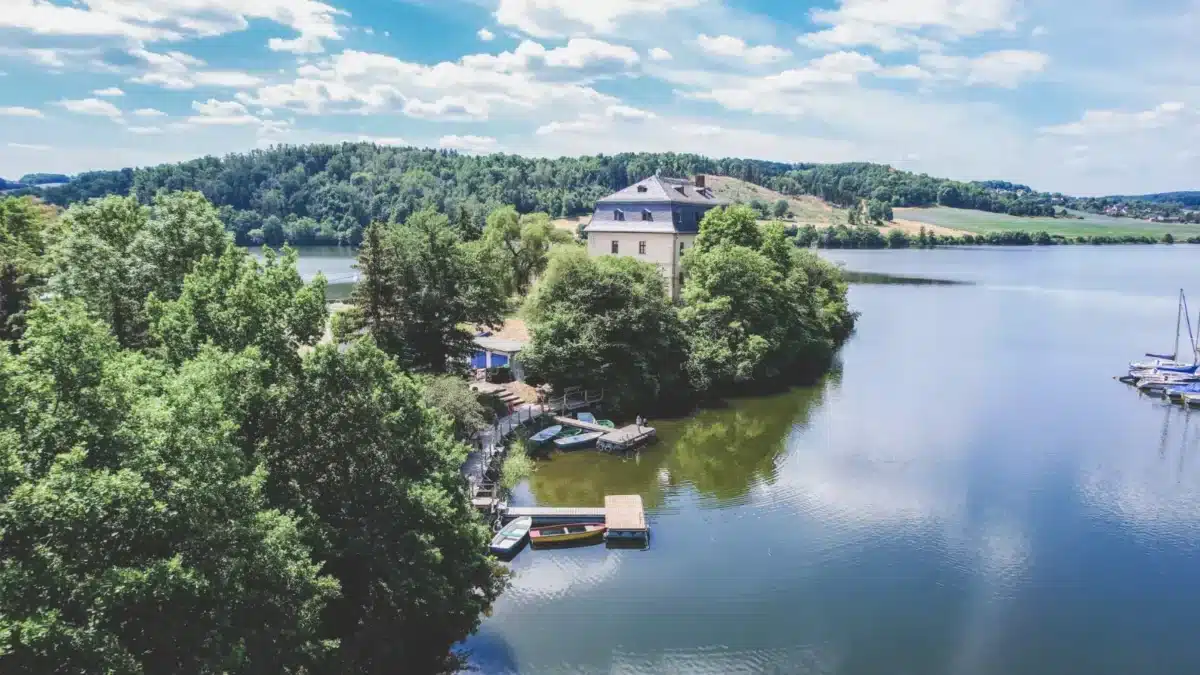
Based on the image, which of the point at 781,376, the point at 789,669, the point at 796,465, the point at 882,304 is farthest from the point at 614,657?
the point at 882,304

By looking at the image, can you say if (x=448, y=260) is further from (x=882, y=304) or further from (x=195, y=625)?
(x=882, y=304)

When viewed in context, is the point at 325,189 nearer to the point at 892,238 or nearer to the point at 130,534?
the point at 892,238

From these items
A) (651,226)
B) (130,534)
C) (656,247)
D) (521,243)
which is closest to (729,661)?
(130,534)

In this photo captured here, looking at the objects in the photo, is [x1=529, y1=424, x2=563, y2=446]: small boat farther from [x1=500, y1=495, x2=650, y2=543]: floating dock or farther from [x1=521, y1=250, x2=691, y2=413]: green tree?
[x1=500, y1=495, x2=650, y2=543]: floating dock

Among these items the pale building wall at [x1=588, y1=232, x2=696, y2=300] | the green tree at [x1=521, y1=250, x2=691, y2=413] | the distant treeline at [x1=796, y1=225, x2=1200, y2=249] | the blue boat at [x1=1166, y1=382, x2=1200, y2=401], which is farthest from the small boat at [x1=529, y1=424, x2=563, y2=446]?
the distant treeline at [x1=796, y1=225, x2=1200, y2=249]

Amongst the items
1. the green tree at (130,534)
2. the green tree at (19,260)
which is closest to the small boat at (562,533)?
the green tree at (130,534)
